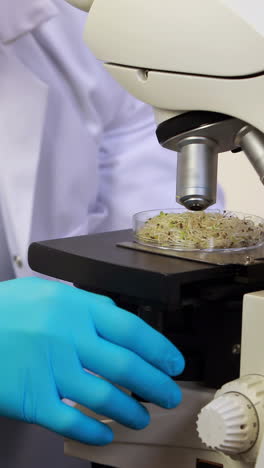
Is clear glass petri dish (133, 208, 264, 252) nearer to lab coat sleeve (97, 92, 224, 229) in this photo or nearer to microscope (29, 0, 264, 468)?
microscope (29, 0, 264, 468)

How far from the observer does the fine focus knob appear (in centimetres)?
62

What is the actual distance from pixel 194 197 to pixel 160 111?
0.33 feet

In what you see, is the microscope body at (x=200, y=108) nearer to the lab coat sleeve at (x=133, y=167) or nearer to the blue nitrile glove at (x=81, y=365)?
the blue nitrile glove at (x=81, y=365)

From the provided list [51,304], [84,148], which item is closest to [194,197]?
[51,304]

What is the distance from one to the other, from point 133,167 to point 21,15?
37cm

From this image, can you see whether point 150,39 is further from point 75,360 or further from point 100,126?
point 100,126

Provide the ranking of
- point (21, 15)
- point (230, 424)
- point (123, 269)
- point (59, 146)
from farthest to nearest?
1. point (59, 146)
2. point (21, 15)
3. point (123, 269)
4. point (230, 424)

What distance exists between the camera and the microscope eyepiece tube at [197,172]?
720 mm

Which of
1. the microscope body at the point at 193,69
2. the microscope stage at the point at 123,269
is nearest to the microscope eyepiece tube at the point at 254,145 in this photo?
the microscope body at the point at 193,69

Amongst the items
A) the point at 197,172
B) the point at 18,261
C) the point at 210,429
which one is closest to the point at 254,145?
the point at 197,172

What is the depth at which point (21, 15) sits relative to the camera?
1.12 meters

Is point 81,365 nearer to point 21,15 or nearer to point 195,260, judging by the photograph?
point 195,260

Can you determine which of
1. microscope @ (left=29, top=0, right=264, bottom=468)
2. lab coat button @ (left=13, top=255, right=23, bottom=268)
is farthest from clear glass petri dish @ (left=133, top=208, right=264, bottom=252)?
lab coat button @ (left=13, top=255, right=23, bottom=268)

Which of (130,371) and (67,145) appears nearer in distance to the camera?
(130,371)
